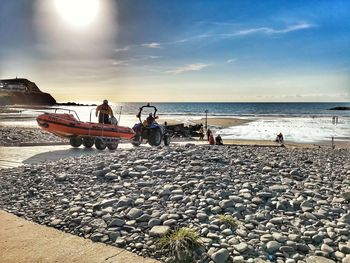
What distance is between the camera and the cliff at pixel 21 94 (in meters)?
42.5

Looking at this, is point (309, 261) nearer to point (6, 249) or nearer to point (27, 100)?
point (6, 249)

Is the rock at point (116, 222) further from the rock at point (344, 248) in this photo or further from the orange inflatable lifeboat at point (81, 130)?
the orange inflatable lifeboat at point (81, 130)

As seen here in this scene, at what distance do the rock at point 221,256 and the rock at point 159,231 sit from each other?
787 millimetres

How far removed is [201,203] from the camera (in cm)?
538

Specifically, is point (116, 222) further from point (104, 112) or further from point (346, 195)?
point (104, 112)

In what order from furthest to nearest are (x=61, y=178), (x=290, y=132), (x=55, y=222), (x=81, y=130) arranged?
(x=290, y=132) < (x=81, y=130) < (x=61, y=178) < (x=55, y=222)

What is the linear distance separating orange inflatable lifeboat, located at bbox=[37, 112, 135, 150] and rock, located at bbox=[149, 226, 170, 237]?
10403 millimetres

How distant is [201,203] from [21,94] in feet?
332

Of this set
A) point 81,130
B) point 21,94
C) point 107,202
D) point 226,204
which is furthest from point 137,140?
point 21,94

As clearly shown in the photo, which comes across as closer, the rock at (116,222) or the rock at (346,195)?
the rock at (116,222)

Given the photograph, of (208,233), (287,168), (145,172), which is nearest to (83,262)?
(208,233)

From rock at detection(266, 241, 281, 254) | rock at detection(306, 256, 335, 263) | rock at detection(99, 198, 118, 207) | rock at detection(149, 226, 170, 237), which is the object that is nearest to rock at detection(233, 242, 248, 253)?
rock at detection(266, 241, 281, 254)

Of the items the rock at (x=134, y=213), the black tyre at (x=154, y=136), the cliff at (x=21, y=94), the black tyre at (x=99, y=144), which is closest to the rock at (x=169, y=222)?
the rock at (x=134, y=213)

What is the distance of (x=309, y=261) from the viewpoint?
12.9 feet
